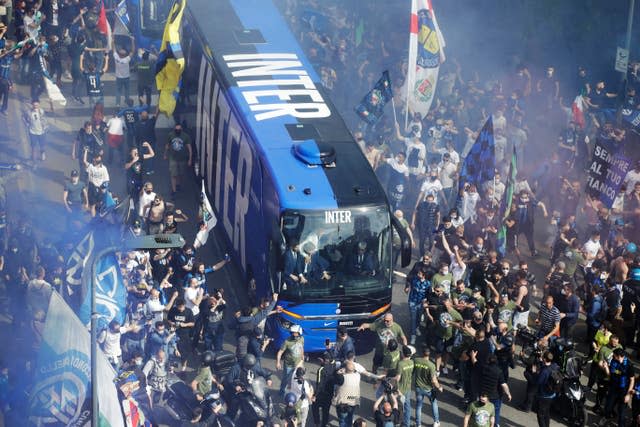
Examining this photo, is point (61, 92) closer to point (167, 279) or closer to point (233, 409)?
point (167, 279)

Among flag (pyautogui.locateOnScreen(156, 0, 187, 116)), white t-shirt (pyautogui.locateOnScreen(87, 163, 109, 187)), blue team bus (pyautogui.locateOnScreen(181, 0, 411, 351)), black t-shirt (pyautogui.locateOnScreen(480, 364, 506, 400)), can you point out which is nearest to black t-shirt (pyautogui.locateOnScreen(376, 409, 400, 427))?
black t-shirt (pyautogui.locateOnScreen(480, 364, 506, 400))

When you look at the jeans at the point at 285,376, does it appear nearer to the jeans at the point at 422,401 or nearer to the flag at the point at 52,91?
the jeans at the point at 422,401

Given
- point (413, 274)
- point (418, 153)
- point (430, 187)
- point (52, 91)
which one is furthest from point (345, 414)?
point (52, 91)

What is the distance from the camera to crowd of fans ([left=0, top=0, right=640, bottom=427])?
52.9 feet

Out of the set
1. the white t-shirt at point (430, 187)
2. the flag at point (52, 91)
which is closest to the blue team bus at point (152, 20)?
the flag at point (52, 91)

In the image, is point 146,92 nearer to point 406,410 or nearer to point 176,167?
point 176,167

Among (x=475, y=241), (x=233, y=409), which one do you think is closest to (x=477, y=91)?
(x=475, y=241)

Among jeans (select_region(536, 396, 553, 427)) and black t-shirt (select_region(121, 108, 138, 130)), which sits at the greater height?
jeans (select_region(536, 396, 553, 427))

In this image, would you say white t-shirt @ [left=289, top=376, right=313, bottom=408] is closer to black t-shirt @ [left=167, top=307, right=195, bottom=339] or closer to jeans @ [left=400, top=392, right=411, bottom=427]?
jeans @ [left=400, top=392, right=411, bottom=427]

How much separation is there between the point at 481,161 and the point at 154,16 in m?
10.7

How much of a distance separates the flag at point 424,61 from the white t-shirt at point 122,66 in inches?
263

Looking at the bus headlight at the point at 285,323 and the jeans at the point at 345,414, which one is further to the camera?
the bus headlight at the point at 285,323

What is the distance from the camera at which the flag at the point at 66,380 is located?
984 cm

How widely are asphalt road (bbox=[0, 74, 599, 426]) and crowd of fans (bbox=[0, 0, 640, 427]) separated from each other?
0.65 feet
